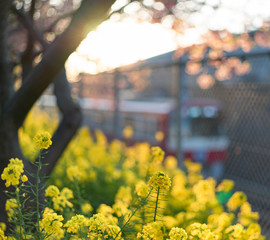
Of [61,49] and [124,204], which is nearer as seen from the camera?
[61,49]

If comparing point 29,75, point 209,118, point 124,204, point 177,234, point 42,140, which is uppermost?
point 42,140

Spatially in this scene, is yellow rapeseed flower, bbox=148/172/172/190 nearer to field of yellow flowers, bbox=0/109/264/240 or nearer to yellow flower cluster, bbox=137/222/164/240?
field of yellow flowers, bbox=0/109/264/240

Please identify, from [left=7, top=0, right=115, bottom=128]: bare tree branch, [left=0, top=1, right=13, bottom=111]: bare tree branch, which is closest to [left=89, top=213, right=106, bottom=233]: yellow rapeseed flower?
[left=7, top=0, right=115, bottom=128]: bare tree branch

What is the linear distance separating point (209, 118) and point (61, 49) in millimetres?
4597

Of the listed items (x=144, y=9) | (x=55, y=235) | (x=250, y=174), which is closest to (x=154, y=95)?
(x=144, y=9)

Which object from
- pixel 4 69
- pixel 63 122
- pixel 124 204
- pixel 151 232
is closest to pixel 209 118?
pixel 63 122

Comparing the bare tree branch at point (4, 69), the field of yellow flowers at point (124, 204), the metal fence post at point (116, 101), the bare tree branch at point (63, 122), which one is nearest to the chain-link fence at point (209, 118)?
the metal fence post at point (116, 101)

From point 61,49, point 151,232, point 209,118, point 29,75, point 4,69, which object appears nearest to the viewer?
point 151,232

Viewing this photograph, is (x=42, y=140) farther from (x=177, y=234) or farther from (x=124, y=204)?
(x=124, y=204)

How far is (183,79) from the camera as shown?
17.7 feet

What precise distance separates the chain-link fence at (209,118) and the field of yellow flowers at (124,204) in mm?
557

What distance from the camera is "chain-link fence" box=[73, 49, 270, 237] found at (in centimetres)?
451

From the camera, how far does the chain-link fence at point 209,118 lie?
451 centimetres

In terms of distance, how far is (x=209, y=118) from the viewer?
678 cm
